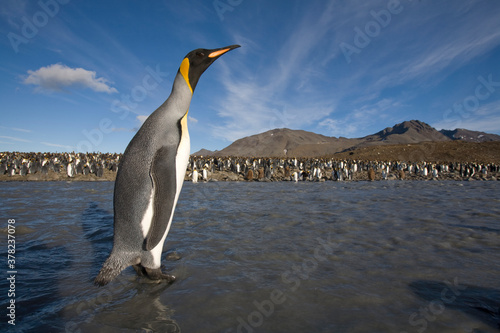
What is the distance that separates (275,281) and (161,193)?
1.36 meters

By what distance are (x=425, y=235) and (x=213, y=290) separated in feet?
11.1

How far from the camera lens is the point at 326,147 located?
10281cm

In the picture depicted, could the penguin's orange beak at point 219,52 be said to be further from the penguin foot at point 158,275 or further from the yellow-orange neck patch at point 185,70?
the penguin foot at point 158,275

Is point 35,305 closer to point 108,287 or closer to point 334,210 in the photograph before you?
point 108,287

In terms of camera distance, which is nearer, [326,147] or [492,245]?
[492,245]

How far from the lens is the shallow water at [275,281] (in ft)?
5.88

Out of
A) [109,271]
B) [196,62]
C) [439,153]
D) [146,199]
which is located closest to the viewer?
[109,271]

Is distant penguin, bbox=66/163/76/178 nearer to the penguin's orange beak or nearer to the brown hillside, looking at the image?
the penguin's orange beak

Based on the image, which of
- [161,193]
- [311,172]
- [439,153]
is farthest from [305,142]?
[161,193]

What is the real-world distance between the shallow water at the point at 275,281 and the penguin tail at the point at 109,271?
121mm

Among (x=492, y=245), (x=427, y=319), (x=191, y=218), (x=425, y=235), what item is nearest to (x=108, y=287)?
(x=427, y=319)

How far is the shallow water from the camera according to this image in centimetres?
179

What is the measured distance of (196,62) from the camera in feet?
9.22

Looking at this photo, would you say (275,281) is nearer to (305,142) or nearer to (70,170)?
(70,170)
